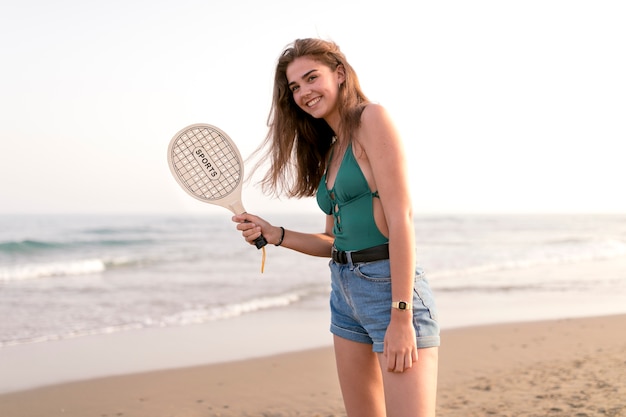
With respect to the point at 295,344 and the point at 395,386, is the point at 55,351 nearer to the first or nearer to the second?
the point at 295,344

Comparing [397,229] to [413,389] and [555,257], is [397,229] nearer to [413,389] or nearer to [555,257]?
[413,389]

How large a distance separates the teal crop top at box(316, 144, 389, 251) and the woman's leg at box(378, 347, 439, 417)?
0.42 metres

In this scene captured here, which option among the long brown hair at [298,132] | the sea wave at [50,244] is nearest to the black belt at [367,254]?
the long brown hair at [298,132]

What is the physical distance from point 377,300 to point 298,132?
858 millimetres

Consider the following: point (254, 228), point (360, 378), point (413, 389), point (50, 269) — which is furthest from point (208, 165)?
point (50, 269)

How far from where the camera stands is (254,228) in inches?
104

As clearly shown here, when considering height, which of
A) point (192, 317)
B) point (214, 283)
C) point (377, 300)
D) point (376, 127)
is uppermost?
point (376, 127)

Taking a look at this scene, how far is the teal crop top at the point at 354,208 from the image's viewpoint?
2328mm

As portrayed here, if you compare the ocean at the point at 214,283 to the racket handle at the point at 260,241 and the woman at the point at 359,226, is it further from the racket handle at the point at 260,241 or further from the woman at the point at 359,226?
the woman at the point at 359,226

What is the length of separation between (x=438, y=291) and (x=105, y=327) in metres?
5.41

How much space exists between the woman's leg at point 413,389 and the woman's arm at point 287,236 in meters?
0.69

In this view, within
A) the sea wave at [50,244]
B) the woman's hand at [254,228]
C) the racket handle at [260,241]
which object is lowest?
the sea wave at [50,244]

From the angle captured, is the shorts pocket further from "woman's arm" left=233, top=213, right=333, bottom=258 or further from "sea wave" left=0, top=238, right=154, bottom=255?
"sea wave" left=0, top=238, right=154, bottom=255

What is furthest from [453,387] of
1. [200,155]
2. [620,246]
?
[620,246]
